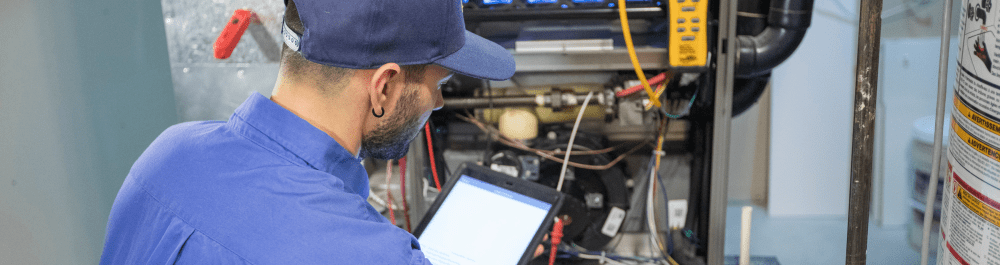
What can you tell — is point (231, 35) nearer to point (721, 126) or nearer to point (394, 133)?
point (394, 133)

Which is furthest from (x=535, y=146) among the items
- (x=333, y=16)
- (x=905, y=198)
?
(x=905, y=198)

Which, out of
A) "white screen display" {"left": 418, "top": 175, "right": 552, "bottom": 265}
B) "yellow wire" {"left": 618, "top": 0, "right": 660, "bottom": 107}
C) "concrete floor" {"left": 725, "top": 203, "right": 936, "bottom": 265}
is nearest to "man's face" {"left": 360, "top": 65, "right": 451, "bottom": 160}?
"white screen display" {"left": 418, "top": 175, "right": 552, "bottom": 265}

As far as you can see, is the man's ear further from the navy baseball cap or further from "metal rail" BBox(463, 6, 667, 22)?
"metal rail" BBox(463, 6, 667, 22)

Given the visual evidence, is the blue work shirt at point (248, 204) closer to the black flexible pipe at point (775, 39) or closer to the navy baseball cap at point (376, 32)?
the navy baseball cap at point (376, 32)

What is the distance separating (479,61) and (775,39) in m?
0.80

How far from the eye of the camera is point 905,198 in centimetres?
196

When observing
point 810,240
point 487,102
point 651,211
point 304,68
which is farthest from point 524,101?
point 810,240

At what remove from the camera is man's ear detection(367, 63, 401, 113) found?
0.67 m

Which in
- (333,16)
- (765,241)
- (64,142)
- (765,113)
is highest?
(333,16)

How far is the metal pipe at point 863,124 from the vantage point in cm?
61

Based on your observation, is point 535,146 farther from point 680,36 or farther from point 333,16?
point 333,16

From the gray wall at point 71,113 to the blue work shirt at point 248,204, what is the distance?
64 cm

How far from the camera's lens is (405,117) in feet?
2.53

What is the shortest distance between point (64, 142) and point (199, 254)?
90cm
